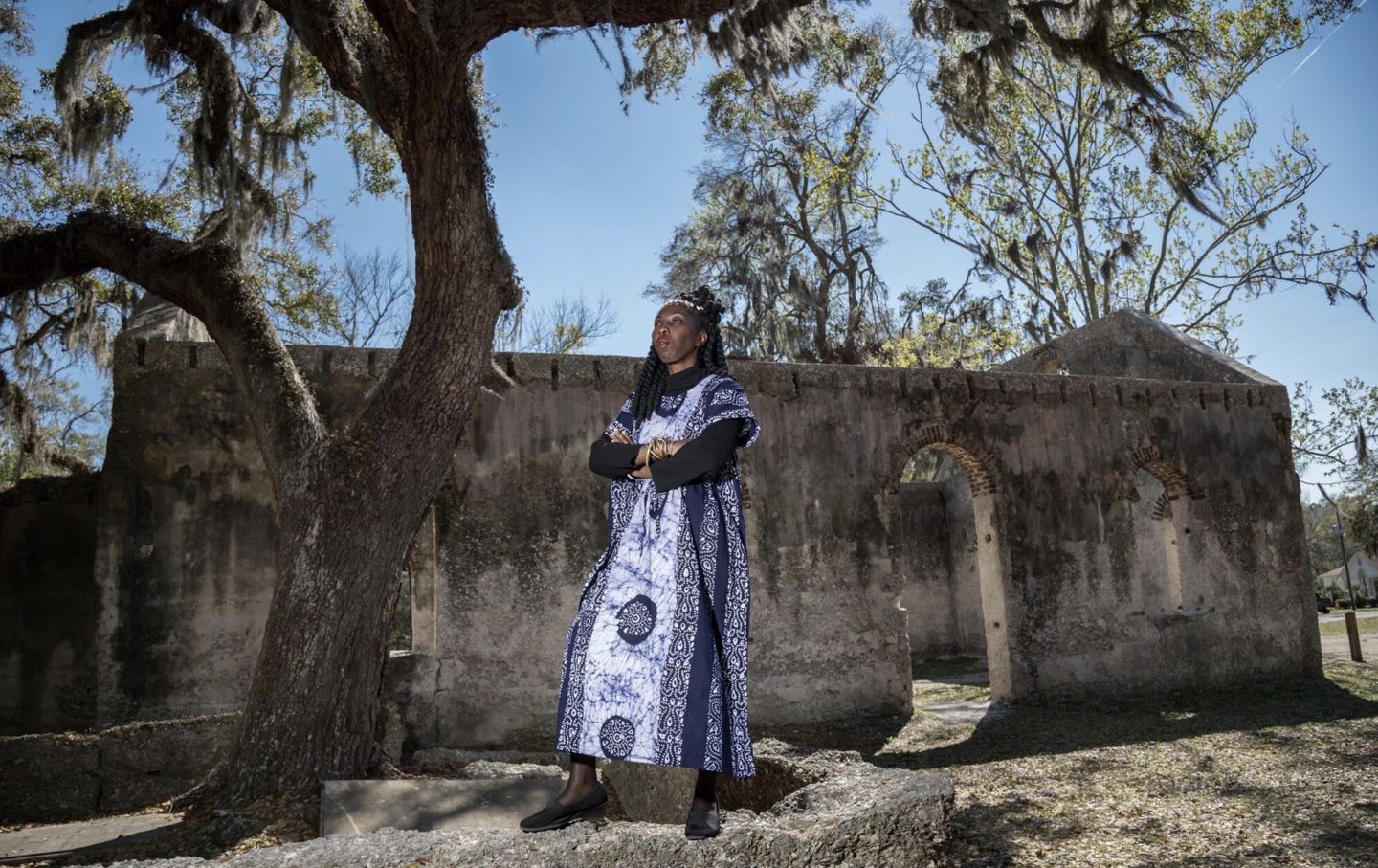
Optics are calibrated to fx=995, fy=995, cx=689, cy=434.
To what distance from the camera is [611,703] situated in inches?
121

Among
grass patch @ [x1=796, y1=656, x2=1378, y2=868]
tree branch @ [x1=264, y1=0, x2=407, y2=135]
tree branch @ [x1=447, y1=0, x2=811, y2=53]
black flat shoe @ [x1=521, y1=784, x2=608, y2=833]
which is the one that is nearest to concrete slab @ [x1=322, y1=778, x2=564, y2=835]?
black flat shoe @ [x1=521, y1=784, x2=608, y2=833]

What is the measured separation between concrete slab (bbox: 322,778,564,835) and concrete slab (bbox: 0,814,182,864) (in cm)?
143

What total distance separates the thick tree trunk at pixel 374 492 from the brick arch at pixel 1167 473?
326 inches

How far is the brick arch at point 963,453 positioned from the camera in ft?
33.5

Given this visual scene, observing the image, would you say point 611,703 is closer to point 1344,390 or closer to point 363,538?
point 363,538

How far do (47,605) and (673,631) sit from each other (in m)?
7.88

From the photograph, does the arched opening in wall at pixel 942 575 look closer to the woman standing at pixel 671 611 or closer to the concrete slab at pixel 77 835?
the concrete slab at pixel 77 835

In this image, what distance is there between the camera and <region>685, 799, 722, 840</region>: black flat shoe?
3002 millimetres

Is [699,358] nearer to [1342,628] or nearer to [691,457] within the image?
[691,457]

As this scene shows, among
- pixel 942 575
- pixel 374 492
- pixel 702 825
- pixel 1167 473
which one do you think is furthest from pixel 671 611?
pixel 942 575

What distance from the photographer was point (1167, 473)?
11547mm

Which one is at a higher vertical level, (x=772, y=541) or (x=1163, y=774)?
(x=772, y=541)

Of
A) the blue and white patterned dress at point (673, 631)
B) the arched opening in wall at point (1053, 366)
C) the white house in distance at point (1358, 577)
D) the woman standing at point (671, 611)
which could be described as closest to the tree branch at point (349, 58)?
the woman standing at point (671, 611)

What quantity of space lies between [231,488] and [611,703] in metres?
6.19
